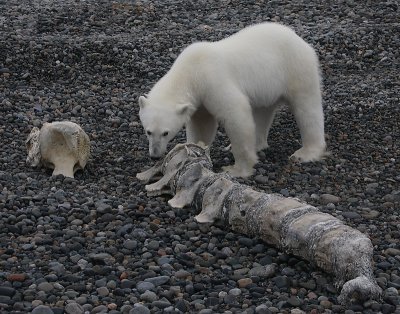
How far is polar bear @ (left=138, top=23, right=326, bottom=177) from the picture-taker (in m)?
6.35

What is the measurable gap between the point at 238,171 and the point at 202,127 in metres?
0.62

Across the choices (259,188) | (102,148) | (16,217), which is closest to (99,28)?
(102,148)

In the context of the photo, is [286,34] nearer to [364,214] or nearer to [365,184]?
[365,184]

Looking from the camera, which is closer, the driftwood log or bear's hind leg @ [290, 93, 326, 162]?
the driftwood log

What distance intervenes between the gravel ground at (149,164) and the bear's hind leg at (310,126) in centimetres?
20

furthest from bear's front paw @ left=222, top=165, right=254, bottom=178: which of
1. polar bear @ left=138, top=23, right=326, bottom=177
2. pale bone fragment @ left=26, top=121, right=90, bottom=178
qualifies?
pale bone fragment @ left=26, top=121, right=90, bottom=178

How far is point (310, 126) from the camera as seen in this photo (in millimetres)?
7070

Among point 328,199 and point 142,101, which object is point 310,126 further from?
point 142,101

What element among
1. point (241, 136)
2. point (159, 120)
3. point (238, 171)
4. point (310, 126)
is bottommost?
point (238, 171)

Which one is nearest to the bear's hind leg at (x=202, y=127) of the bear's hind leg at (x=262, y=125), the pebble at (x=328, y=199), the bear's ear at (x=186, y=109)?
the bear's ear at (x=186, y=109)

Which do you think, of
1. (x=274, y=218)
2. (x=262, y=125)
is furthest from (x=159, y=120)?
(x=274, y=218)

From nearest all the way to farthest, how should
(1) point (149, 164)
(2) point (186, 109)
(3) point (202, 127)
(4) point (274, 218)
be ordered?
1. (4) point (274, 218)
2. (2) point (186, 109)
3. (1) point (149, 164)
4. (3) point (202, 127)

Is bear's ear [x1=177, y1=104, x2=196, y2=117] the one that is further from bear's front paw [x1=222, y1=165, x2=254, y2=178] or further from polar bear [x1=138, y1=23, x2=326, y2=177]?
bear's front paw [x1=222, y1=165, x2=254, y2=178]

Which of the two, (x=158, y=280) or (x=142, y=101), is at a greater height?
(x=142, y=101)
